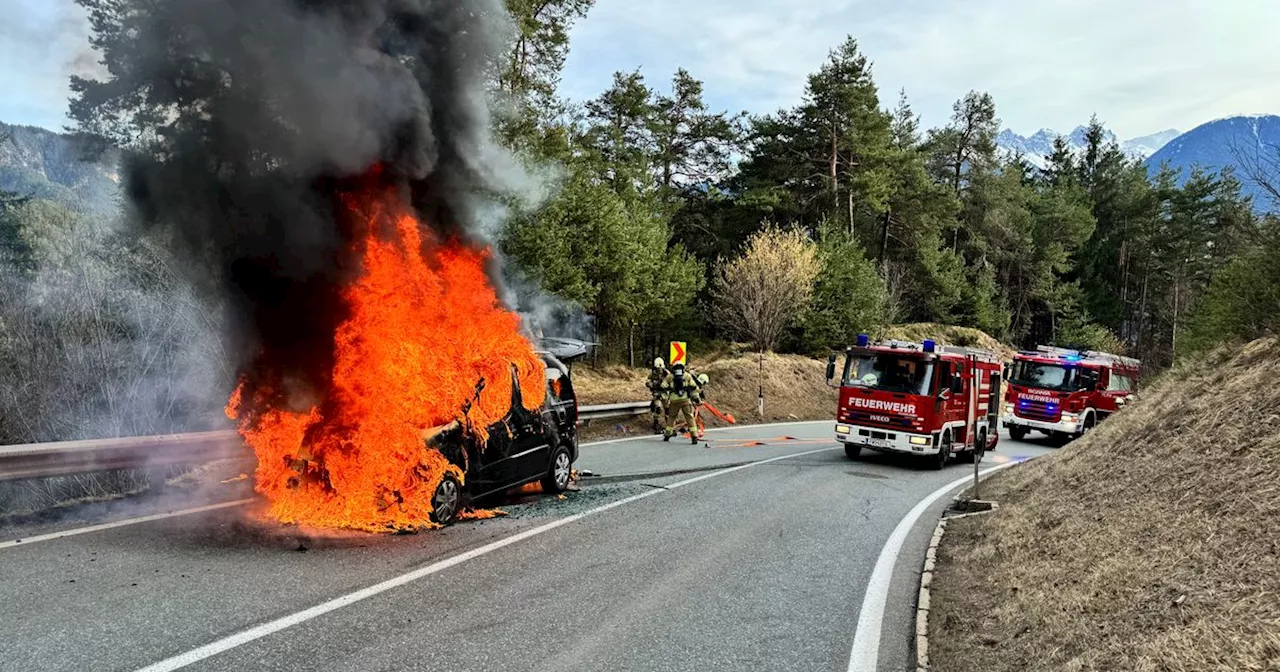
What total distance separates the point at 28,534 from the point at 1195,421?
11277 mm

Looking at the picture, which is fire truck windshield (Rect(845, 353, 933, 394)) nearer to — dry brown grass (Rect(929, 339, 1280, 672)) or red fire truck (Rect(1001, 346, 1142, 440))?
dry brown grass (Rect(929, 339, 1280, 672))

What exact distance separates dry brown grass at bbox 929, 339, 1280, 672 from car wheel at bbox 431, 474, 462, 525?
4.64m

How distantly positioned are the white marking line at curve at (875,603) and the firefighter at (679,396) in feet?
23.0

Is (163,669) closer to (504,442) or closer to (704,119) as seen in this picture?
(504,442)

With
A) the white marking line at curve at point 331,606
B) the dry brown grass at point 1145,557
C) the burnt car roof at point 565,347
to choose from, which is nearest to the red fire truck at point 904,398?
the burnt car roof at point 565,347

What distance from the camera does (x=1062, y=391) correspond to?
21703 millimetres

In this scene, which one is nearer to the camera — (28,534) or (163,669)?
(163,669)

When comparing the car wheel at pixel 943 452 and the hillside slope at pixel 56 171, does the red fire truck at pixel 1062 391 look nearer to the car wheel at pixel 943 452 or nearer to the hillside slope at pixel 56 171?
the car wheel at pixel 943 452

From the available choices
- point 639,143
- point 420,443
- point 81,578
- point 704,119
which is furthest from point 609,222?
point 81,578

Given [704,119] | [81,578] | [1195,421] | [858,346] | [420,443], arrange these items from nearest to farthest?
[81,578], [420,443], [1195,421], [858,346], [704,119]

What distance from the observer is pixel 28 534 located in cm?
634

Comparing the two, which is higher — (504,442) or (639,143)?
(639,143)

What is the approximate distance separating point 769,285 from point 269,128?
24742 millimetres

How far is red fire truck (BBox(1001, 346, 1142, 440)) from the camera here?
2161 centimetres
